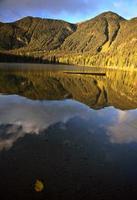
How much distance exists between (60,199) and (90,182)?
2.64 m

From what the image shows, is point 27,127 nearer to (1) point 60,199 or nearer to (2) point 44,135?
(2) point 44,135

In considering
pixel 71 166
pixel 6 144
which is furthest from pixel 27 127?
pixel 71 166

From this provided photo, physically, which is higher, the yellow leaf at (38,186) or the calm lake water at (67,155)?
the yellow leaf at (38,186)

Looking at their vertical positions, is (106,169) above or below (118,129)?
above

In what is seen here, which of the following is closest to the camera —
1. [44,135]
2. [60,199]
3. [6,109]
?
[60,199]

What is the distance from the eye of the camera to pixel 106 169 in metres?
18.7

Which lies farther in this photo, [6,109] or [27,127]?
[6,109]

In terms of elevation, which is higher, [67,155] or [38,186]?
[38,186]

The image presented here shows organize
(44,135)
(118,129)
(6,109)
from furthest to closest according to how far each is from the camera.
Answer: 1. (6,109)
2. (118,129)
3. (44,135)

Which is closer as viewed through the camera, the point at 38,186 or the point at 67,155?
the point at 38,186

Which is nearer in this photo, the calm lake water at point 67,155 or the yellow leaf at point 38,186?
the yellow leaf at point 38,186

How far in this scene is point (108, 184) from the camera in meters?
16.6

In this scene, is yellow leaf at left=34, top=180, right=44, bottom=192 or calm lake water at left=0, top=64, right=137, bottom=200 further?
calm lake water at left=0, top=64, right=137, bottom=200

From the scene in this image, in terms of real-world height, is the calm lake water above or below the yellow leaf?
below
